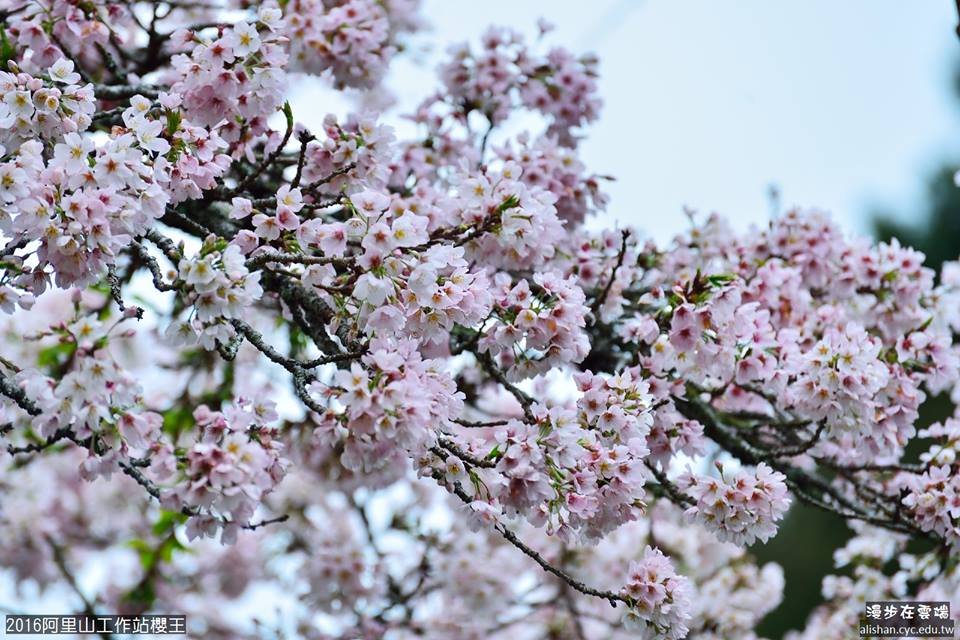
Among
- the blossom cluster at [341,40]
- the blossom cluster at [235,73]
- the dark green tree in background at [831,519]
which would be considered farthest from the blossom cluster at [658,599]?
the dark green tree in background at [831,519]

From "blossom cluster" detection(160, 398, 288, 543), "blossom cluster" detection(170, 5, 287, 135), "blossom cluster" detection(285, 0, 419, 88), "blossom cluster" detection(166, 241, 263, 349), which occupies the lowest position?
"blossom cluster" detection(160, 398, 288, 543)

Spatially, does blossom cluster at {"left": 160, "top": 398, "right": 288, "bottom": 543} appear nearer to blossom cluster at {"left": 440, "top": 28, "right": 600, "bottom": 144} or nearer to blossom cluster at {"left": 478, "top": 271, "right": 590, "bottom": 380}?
blossom cluster at {"left": 478, "top": 271, "right": 590, "bottom": 380}

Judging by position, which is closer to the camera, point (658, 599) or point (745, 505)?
point (658, 599)

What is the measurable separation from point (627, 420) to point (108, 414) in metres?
1.33

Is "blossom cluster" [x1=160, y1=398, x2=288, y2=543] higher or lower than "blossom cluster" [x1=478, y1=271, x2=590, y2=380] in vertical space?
lower

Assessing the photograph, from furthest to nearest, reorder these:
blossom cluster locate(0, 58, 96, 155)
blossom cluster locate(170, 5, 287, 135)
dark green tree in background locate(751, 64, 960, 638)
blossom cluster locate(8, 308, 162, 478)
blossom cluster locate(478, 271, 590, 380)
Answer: dark green tree in background locate(751, 64, 960, 638), blossom cluster locate(170, 5, 287, 135), blossom cluster locate(478, 271, 590, 380), blossom cluster locate(0, 58, 96, 155), blossom cluster locate(8, 308, 162, 478)

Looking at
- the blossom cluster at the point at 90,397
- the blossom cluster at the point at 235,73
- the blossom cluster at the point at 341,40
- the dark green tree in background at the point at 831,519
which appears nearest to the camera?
the blossom cluster at the point at 90,397

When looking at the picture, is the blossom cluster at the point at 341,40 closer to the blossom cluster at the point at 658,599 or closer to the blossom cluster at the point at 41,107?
the blossom cluster at the point at 41,107

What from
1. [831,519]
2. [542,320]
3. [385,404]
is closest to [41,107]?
[385,404]

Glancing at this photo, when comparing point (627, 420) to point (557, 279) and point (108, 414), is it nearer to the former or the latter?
point (557, 279)

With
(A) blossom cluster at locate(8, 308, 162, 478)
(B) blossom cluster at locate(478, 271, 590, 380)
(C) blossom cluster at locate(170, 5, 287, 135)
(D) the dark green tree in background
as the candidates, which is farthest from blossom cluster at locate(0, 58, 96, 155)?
(D) the dark green tree in background

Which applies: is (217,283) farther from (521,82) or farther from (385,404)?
(521,82)

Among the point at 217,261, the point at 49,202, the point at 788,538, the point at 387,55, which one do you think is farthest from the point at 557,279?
the point at 788,538

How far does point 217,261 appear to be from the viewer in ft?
7.36
